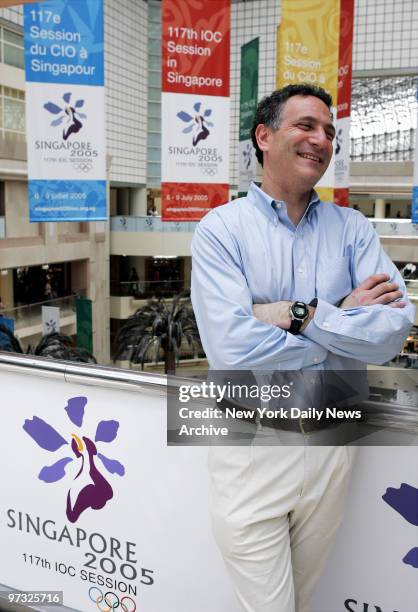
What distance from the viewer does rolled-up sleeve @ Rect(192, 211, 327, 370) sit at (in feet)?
5.49

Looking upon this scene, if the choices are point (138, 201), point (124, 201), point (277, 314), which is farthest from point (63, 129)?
point (124, 201)

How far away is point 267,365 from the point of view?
1714 mm

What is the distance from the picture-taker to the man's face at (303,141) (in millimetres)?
1863

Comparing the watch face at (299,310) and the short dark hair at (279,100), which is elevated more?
the short dark hair at (279,100)

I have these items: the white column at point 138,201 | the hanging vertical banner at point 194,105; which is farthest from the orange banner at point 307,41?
the white column at point 138,201

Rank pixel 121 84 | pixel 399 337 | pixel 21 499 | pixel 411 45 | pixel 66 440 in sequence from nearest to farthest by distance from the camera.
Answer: pixel 399 337, pixel 66 440, pixel 21 499, pixel 411 45, pixel 121 84

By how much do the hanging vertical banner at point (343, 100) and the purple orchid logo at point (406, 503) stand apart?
7802 millimetres

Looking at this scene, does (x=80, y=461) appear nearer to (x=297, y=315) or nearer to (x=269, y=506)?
(x=269, y=506)

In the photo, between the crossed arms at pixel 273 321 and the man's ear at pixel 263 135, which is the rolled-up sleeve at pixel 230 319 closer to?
the crossed arms at pixel 273 321

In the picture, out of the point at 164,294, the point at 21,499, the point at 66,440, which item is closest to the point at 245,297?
the point at 66,440

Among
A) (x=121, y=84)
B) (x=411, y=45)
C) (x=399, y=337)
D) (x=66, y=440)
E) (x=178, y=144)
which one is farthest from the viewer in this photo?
(x=121, y=84)

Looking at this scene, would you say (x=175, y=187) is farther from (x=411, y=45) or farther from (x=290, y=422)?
(x=411, y=45)

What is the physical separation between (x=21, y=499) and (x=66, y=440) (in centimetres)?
41

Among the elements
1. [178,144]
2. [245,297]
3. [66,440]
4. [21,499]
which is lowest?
[21,499]
